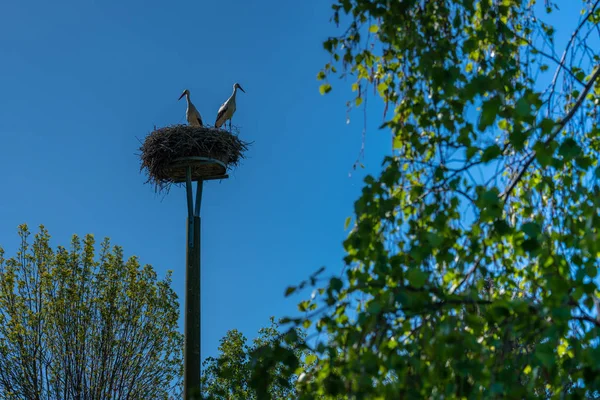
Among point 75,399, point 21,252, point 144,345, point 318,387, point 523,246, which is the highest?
point 21,252

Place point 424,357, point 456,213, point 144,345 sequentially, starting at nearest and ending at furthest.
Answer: point 424,357, point 456,213, point 144,345

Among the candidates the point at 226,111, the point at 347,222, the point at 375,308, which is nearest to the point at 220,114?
the point at 226,111

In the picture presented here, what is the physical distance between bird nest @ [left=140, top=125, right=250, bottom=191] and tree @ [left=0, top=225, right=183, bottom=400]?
153cm

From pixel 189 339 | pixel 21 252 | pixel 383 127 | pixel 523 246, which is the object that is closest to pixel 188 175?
pixel 189 339

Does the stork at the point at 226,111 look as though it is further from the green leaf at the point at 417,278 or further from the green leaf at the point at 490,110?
the green leaf at the point at 417,278

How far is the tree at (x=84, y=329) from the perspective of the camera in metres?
9.15

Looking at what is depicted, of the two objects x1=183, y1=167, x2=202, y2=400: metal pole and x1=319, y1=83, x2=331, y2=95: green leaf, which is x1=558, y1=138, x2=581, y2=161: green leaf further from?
x1=183, y1=167, x2=202, y2=400: metal pole

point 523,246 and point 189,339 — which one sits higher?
point 189,339

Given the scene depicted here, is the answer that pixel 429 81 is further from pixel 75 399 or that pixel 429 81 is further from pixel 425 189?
pixel 75 399

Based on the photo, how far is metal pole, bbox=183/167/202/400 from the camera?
742 centimetres

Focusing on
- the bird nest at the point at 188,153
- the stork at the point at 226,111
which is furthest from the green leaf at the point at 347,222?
the stork at the point at 226,111

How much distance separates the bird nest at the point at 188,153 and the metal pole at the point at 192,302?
0.36 m

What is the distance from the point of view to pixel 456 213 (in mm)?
2617

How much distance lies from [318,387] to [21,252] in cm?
826
